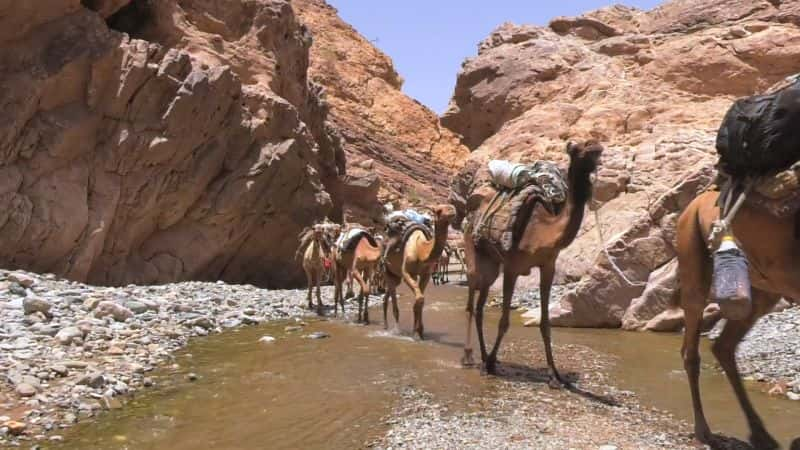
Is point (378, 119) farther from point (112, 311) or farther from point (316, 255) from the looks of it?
point (112, 311)

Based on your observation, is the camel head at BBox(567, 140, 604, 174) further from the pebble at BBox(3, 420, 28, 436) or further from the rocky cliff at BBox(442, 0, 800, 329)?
the pebble at BBox(3, 420, 28, 436)

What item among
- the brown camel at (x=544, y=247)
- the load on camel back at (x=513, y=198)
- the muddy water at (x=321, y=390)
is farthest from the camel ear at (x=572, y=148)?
the muddy water at (x=321, y=390)

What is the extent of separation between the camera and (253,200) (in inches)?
770

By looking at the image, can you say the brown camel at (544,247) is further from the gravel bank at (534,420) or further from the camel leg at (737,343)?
the camel leg at (737,343)

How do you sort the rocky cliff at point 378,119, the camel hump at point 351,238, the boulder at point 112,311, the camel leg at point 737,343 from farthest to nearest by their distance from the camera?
the rocky cliff at point 378,119 → the camel hump at point 351,238 → the boulder at point 112,311 → the camel leg at point 737,343

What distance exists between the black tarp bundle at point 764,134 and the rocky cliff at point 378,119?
4000 cm

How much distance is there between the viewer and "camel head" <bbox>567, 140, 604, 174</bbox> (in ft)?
21.1

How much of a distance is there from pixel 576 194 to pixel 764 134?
2351 millimetres

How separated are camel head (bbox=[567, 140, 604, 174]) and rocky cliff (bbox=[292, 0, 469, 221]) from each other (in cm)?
3807

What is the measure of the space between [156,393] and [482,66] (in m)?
22.6

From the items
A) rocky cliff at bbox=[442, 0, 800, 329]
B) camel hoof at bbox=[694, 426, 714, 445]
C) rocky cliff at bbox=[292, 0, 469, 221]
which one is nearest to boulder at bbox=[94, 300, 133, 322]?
rocky cliff at bbox=[442, 0, 800, 329]

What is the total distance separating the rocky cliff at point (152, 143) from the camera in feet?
44.8


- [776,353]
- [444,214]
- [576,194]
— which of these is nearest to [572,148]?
[576,194]

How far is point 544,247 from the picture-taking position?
7035mm
